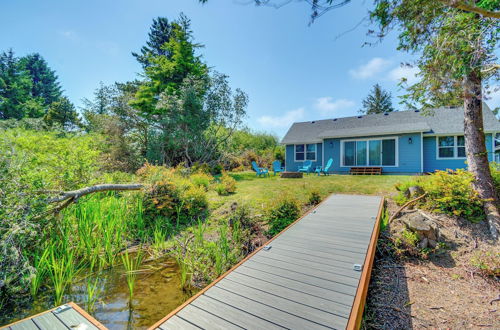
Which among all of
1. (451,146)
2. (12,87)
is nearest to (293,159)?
(451,146)

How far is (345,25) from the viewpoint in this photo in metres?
3.06

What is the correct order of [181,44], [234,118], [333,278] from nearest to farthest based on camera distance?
[333,278] → [234,118] → [181,44]

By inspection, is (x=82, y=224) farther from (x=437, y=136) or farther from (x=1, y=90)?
(x=1, y=90)

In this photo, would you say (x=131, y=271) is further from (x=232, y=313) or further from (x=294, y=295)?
(x=294, y=295)

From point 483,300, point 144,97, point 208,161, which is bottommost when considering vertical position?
point 483,300

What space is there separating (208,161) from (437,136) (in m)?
12.6

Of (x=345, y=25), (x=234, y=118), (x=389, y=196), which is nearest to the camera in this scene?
(x=345, y=25)

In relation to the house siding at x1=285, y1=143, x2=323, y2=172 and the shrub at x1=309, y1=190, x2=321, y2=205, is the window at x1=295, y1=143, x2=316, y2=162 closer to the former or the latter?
the house siding at x1=285, y1=143, x2=323, y2=172

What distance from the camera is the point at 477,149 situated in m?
4.33

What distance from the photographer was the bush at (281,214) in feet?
14.7

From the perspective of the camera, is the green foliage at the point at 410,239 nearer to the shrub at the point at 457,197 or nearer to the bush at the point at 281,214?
the shrub at the point at 457,197

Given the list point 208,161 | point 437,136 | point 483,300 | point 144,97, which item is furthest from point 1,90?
point 437,136

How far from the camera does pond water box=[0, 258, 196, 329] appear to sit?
2314 millimetres

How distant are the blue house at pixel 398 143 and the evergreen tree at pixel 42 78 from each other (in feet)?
116
